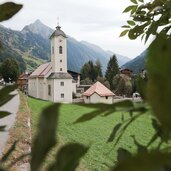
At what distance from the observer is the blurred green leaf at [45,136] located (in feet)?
0.85

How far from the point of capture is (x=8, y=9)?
46cm

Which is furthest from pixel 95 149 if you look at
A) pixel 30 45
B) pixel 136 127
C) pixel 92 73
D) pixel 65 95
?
pixel 30 45

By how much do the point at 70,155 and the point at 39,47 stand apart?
143m

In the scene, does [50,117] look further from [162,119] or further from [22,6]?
[22,6]

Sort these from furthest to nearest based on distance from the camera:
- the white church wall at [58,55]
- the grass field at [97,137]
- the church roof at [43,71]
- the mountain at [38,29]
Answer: the mountain at [38,29] → the church roof at [43,71] → the white church wall at [58,55] → the grass field at [97,137]

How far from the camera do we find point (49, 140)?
0.90 feet

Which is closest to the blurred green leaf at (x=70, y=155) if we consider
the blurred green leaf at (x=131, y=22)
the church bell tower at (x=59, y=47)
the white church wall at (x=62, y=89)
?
the blurred green leaf at (x=131, y=22)

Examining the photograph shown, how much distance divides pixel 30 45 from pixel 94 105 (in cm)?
13906

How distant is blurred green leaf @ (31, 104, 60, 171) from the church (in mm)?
37750

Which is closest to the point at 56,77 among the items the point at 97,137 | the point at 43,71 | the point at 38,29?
the point at 43,71

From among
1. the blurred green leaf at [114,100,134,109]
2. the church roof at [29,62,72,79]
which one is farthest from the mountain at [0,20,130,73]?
the blurred green leaf at [114,100,134,109]

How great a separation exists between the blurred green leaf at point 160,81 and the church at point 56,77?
37772mm

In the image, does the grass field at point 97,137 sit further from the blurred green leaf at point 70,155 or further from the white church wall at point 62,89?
the white church wall at point 62,89

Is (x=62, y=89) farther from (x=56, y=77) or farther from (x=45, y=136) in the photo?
(x=45, y=136)
